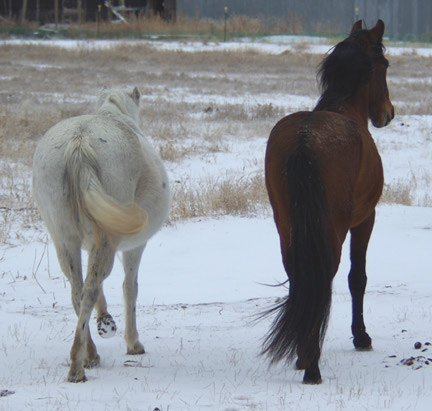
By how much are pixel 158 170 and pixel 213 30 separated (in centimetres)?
3048

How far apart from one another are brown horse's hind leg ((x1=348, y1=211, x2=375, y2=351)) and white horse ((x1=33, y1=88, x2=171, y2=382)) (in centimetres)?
141

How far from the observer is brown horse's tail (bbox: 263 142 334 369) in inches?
157

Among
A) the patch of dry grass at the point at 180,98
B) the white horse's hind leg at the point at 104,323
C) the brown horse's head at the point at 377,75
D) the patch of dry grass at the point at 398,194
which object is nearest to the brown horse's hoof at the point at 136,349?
the white horse's hind leg at the point at 104,323

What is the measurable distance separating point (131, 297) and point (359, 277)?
155 centimetres

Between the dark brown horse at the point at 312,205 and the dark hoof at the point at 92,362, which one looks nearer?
the dark brown horse at the point at 312,205

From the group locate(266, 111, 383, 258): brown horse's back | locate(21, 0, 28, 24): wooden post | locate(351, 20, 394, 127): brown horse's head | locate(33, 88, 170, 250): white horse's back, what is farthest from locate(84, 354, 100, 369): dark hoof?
locate(21, 0, 28, 24): wooden post

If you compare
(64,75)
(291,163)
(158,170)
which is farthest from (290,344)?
(64,75)

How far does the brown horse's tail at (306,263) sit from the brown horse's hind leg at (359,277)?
2.81ft

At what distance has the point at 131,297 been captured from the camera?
188 inches

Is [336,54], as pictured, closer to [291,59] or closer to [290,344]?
[290,344]

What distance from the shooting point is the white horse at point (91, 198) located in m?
3.90

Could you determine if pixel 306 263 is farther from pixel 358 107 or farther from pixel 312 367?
pixel 358 107

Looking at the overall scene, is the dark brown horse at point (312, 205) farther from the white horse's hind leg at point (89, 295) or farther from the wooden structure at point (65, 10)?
the wooden structure at point (65, 10)

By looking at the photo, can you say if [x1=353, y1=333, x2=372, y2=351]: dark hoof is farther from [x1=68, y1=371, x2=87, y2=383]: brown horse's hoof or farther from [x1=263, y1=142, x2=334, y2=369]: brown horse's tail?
[x1=68, y1=371, x2=87, y2=383]: brown horse's hoof
